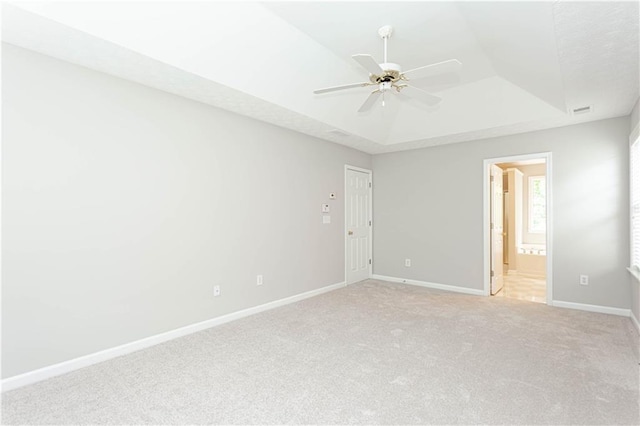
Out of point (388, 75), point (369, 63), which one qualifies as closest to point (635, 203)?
point (388, 75)

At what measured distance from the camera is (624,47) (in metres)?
2.44

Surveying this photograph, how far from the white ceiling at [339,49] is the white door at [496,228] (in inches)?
37.3

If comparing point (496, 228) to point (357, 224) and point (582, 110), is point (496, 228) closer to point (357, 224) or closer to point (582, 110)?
point (582, 110)

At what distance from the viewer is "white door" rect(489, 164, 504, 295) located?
17.4 ft

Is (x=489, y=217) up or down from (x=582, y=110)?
down

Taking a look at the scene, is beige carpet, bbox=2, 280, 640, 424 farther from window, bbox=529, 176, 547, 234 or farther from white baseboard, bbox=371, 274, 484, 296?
window, bbox=529, 176, 547, 234

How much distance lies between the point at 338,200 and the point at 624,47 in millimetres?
3909

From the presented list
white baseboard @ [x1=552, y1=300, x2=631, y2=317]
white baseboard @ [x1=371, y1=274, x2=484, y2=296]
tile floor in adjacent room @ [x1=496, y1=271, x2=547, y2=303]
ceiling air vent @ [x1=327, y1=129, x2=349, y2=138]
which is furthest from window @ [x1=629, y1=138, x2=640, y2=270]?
ceiling air vent @ [x1=327, y1=129, x2=349, y2=138]

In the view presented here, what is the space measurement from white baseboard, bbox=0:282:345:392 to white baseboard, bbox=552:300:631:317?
3856mm

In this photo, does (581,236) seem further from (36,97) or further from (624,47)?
(36,97)

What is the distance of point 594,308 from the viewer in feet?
→ 14.3

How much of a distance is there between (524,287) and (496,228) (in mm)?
1325

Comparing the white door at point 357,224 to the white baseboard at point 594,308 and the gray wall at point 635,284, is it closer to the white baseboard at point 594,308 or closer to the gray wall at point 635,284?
the white baseboard at point 594,308

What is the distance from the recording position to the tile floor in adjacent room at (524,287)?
5141 mm
